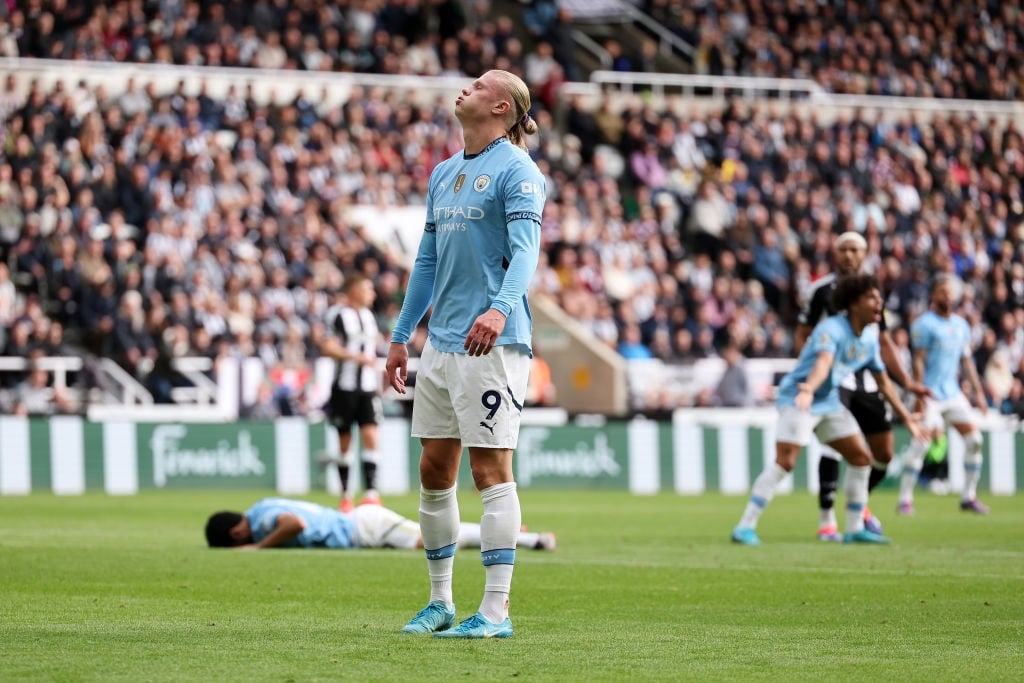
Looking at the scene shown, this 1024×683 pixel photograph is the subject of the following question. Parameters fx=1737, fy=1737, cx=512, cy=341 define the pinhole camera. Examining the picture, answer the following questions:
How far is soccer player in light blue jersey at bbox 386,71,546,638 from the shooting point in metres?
7.17

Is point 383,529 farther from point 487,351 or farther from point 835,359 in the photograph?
point 487,351

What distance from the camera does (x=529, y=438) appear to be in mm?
24797

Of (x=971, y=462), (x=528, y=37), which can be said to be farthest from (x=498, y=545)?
(x=528, y=37)

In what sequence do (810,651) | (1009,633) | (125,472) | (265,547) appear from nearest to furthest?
(810,651), (1009,633), (265,547), (125,472)

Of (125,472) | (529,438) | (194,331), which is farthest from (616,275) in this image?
(125,472)

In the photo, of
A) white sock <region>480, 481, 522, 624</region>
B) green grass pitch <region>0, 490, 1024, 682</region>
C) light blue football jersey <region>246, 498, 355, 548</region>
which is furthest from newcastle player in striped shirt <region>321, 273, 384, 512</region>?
white sock <region>480, 481, 522, 624</region>

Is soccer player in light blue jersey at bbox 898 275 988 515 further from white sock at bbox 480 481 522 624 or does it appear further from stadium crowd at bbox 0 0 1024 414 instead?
white sock at bbox 480 481 522 624

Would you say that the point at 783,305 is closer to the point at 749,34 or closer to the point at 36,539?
the point at 749,34

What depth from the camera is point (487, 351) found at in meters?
6.96

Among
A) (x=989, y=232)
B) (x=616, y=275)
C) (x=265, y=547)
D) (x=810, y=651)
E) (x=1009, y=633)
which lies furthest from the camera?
(x=989, y=232)

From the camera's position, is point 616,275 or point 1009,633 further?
point 616,275

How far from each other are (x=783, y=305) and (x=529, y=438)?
8715 millimetres

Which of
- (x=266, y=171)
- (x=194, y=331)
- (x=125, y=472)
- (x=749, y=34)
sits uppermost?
(x=749, y=34)

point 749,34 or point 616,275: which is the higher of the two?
point 749,34
